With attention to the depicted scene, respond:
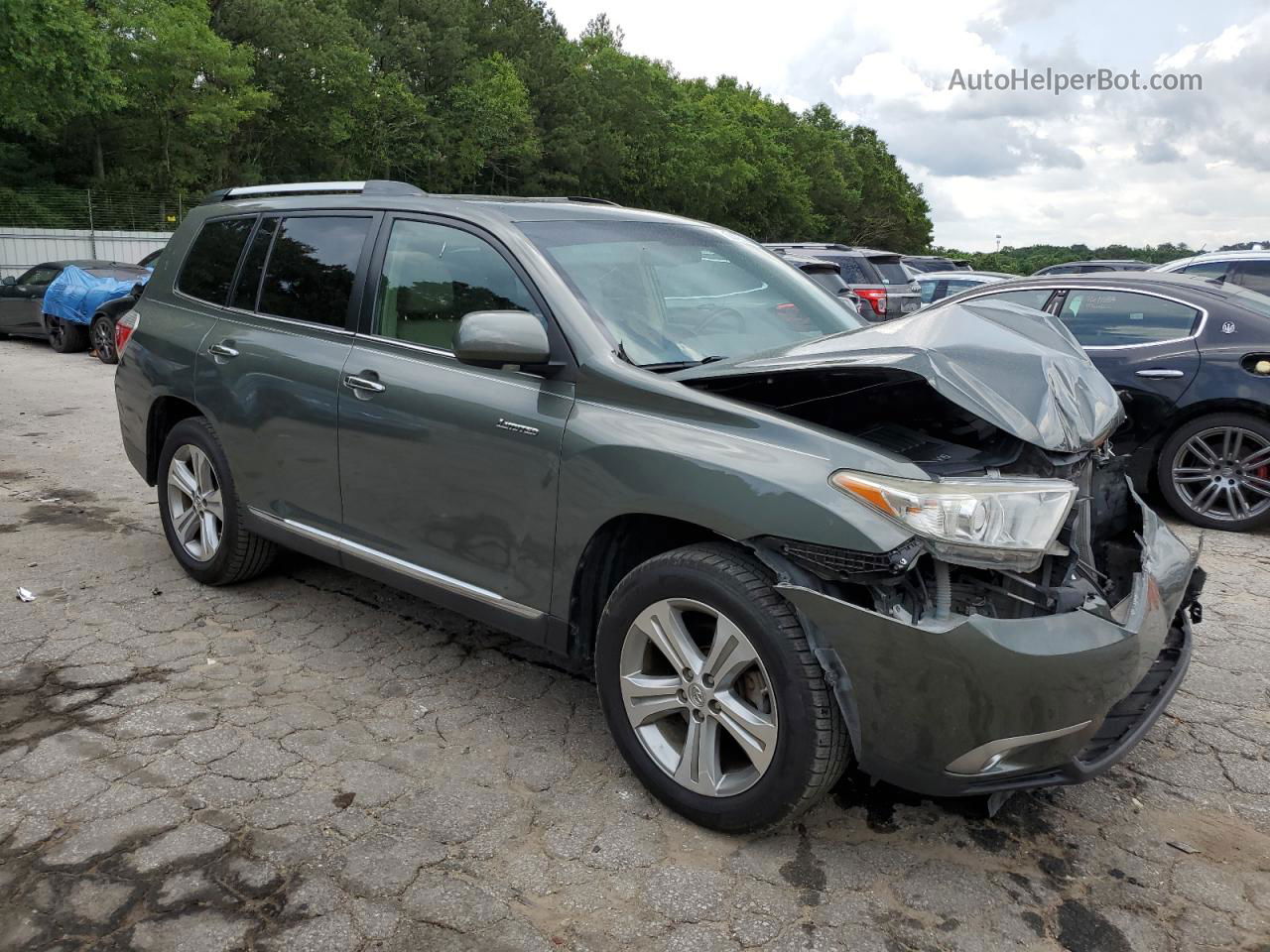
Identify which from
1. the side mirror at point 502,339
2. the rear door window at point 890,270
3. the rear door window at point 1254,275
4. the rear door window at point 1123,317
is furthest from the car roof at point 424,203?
the rear door window at point 890,270

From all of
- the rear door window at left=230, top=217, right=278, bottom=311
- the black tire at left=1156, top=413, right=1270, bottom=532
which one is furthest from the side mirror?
the black tire at left=1156, top=413, right=1270, bottom=532

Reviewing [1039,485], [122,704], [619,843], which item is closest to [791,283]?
[1039,485]

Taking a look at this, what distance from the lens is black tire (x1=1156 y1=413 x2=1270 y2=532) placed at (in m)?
6.37

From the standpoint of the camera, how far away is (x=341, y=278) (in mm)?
4172

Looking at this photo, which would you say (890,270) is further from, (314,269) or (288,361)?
(288,361)

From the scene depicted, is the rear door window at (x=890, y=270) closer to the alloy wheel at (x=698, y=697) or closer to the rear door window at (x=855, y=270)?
the rear door window at (x=855, y=270)

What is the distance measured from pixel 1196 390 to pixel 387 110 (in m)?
50.1

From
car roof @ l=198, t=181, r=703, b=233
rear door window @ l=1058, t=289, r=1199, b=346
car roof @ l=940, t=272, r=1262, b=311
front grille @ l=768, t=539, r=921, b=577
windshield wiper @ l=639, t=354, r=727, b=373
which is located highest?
car roof @ l=198, t=181, r=703, b=233

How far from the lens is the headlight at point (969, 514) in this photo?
2.59 meters

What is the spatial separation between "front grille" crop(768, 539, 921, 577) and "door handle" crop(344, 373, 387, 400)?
1.75m

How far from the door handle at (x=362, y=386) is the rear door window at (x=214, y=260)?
4.05 ft

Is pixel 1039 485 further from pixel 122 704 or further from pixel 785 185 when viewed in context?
pixel 785 185

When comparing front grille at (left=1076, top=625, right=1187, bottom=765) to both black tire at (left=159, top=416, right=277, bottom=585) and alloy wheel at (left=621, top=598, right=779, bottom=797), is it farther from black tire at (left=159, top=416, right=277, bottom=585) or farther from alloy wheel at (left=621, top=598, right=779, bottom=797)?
black tire at (left=159, top=416, right=277, bottom=585)

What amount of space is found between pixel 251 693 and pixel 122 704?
1.43ft
